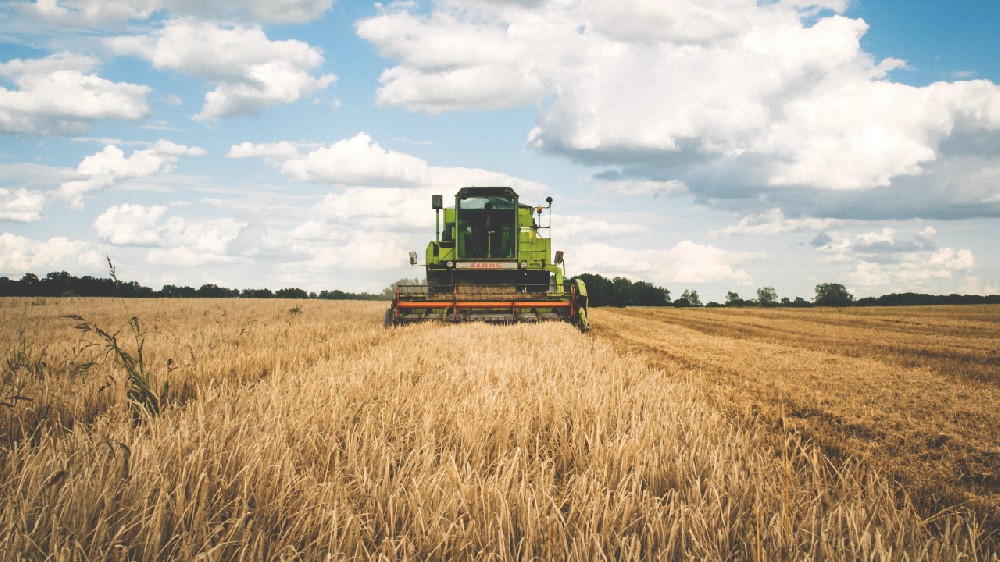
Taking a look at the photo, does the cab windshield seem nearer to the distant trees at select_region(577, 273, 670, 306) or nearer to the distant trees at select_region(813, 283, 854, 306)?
the distant trees at select_region(577, 273, 670, 306)

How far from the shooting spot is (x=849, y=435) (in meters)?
4.05

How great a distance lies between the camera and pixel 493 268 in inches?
574

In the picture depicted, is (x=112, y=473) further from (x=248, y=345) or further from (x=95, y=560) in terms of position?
(x=248, y=345)

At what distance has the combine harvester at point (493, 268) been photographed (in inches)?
506

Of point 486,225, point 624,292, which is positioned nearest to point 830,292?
point 624,292

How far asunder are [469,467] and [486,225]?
13377 millimetres

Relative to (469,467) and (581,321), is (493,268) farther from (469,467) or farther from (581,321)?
(469,467)

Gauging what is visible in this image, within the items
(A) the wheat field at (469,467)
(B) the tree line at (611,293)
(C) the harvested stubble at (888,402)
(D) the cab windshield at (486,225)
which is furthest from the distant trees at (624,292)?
(A) the wheat field at (469,467)

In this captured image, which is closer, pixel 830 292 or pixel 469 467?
pixel 469 467

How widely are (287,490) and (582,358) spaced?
462 centimetres

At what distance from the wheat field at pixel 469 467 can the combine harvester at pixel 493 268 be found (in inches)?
285

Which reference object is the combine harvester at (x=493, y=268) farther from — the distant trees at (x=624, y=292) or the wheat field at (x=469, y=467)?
the distant trees at (x=624, y=292)

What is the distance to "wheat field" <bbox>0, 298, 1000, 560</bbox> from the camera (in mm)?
1753

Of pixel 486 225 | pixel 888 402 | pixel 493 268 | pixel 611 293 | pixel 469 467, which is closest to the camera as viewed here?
pixel 469 467
